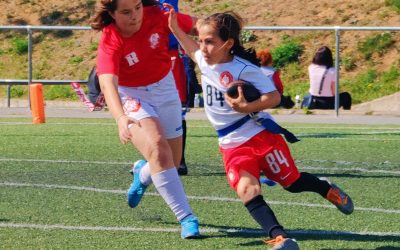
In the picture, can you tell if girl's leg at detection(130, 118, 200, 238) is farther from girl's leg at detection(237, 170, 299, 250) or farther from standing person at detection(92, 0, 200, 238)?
girl's leg at detection(237, 170, 299, 250)

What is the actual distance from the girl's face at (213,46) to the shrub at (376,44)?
57.3 ft

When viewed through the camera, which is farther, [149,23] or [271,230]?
[149,23]

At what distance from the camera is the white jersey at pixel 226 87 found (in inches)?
258

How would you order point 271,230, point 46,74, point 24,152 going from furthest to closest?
point 46,74
point 24,152
point 271,230

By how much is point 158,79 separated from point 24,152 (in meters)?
5.04

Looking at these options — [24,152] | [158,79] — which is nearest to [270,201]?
[158,79]

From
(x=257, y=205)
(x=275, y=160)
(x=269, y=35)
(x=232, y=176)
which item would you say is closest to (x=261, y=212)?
(x=257, y=205)

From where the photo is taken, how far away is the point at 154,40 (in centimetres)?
709

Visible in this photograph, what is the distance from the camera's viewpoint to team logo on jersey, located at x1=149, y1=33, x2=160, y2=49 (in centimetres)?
707

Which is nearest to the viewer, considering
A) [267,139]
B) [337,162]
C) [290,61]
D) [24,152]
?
[267,139]

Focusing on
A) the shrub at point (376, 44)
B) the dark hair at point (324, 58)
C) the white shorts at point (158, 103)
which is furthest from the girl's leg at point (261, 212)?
the shrub at point (376, 44)

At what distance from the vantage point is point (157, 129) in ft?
22.6

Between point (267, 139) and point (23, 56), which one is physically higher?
point (267, 139)

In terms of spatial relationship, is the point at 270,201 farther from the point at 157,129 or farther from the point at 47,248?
the point at 47,248
